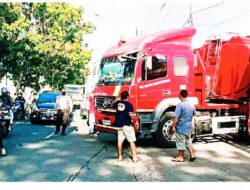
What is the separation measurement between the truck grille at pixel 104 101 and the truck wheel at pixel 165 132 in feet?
4.84

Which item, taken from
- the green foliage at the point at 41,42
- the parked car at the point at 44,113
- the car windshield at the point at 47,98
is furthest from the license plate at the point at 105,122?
the green foliage at the point at 41,42

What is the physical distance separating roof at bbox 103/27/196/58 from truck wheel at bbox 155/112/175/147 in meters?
2.00

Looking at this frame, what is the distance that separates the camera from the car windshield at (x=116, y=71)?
11.2 m

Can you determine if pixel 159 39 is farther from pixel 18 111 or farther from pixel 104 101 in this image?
pixel 18 111

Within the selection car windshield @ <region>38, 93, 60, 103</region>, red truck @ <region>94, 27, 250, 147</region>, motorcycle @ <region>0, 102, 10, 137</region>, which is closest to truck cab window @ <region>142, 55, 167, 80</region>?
red truck @ <region>94, 27, 250, 147</region>

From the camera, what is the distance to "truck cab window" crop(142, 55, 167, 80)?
36.4ft

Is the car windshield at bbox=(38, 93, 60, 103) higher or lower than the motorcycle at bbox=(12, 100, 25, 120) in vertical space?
higher

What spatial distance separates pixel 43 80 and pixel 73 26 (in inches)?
239

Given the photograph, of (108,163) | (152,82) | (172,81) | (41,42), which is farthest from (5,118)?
(41,42)

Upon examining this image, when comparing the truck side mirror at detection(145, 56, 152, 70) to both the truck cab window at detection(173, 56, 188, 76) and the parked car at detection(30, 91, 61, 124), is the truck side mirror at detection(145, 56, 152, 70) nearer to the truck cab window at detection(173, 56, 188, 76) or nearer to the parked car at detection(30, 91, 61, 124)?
the truck cab window at detection(173, 56, 188, 76)

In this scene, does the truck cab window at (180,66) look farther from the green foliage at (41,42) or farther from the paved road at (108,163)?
the green foliage at (41,42)

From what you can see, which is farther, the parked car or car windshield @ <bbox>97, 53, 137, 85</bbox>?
the parked car

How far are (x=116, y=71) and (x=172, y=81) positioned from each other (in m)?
1.59
